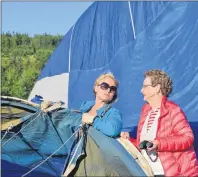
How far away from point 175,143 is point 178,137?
28 mm

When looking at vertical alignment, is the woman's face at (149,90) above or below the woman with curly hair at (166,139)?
above

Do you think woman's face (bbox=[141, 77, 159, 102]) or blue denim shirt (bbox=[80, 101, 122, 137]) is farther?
woman's face (bbox=[141, 77, 159, 102])

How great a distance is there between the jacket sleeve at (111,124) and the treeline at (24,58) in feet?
9.69

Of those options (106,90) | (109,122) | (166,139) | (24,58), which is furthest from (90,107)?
(24,58)

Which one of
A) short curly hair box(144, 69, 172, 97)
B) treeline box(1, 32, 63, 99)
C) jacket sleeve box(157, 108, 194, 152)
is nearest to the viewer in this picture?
jacket sleeve box(157, 108, 194, 152)

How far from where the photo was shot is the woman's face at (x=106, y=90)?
174cm

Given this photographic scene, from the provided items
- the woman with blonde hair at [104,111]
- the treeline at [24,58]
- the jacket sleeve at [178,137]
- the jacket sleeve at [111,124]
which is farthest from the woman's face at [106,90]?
the treeline at [24,58]

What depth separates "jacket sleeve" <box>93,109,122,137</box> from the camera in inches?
63.4

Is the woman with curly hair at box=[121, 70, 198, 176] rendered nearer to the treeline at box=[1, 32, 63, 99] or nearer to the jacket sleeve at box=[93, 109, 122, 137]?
the jacket sleeve at box=[93, 109, 122, 137]

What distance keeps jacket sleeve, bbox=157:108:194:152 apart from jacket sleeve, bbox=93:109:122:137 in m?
0.15

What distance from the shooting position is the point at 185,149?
1.62m

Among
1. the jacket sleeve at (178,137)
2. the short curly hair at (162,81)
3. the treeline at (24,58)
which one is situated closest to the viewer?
the jacket sleeve at (178,137)

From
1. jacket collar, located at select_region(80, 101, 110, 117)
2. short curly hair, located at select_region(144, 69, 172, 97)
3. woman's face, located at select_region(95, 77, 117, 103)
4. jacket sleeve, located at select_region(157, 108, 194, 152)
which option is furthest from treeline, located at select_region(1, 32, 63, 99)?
jacket sleeve, located at select_region(157, 108, 194, 152)

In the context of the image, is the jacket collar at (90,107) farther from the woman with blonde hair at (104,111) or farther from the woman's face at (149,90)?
the woman's face at (149,90)
